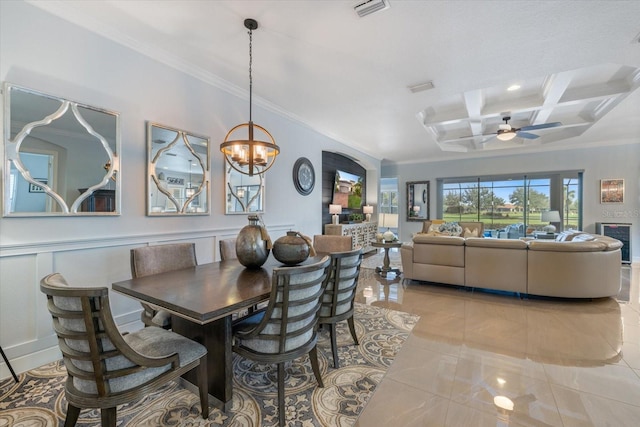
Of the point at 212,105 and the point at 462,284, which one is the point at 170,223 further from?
the point at 462,284

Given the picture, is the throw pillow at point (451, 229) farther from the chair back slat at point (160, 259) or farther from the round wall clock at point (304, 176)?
the chair back slat at point (160, 259)

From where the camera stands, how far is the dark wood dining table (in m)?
1.43

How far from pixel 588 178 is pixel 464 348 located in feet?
24.2

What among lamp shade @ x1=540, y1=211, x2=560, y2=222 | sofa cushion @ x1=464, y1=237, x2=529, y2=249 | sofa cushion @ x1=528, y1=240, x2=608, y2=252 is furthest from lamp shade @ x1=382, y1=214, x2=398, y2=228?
lamp shade @ x1=540, y1=211, x2=560, y2=222

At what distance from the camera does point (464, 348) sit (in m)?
2.48

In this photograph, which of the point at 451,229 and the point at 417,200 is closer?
the point at 451,229

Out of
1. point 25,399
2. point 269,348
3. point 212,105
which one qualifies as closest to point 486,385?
point 269,348

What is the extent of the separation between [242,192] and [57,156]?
1.95 m

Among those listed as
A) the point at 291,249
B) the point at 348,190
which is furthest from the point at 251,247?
the point at 348,190

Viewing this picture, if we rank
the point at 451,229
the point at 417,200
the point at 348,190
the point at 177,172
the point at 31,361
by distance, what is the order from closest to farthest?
1. the point at 31,361
2. the point at 177,172
3. the point at 451,229
4. the point at 348,190
5. the point at 417,200

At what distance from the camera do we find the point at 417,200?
29.8 ft

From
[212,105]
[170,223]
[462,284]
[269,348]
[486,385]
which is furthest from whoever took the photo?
[462,284]

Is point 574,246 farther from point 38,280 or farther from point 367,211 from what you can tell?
point 38,280

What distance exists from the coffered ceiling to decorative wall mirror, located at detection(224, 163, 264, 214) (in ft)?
3.40
